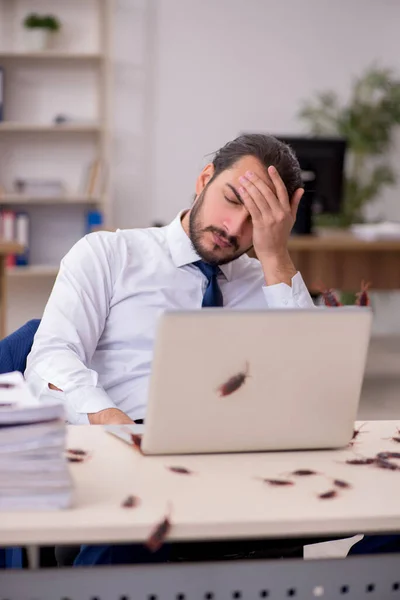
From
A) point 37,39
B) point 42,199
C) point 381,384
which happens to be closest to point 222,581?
point 381,384

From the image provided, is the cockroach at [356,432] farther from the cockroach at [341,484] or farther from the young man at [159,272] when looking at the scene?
the young man at [159,272]

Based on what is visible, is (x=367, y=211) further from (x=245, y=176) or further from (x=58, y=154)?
(x=245, y=176)

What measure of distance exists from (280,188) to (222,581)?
1.06m

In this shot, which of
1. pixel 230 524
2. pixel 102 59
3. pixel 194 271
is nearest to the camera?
pixel 230 524

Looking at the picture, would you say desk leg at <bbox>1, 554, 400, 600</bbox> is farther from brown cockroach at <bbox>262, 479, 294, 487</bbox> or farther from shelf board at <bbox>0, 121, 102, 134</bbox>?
shelf board at <bbox>0, 121, 102, 134</bbox>

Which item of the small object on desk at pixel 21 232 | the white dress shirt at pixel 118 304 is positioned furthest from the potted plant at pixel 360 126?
the white dress shirt at pixel 118 304

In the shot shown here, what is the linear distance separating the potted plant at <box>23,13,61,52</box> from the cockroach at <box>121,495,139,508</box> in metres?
5.83

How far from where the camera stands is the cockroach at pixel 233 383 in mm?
1232

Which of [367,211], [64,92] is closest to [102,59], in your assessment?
[64,92]

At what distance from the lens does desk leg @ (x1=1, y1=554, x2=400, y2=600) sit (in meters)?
1.07

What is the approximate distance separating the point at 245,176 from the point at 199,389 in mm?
834

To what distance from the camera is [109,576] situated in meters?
1.08

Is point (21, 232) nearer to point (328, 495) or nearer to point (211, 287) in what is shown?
point (211, 287)

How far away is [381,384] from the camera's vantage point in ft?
18.5
